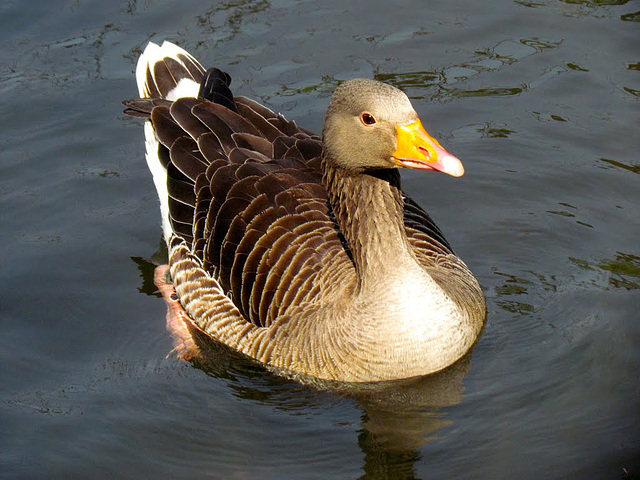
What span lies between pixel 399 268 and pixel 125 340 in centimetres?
276

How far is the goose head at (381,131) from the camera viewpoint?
21.9 ft

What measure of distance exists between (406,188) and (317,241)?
263 centimetres

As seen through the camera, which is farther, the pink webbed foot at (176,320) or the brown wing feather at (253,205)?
the pink webbed foot at (176,320)

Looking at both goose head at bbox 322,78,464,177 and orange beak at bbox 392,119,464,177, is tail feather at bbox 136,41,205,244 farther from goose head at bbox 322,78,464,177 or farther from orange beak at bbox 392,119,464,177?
orange beak at bbox 392,119,464,177

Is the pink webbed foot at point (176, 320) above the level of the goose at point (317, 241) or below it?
below

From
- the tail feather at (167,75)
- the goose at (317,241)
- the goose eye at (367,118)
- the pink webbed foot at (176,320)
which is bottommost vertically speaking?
the pink webbed foot at (176,320)

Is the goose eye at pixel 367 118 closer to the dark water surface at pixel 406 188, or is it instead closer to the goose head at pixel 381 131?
the goose head at pixel 381 131

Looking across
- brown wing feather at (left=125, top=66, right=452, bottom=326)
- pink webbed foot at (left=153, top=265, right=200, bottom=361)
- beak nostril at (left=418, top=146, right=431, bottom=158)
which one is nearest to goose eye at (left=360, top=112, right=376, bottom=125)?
beak nostril at (left=418, top=146, right=431, bottom=158)

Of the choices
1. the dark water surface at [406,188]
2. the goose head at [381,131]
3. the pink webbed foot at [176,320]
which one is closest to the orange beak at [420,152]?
the goose head at [381,131]

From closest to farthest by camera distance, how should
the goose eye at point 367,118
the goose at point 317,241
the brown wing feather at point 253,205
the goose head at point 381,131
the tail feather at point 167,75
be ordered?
the goose head at point 381,131 → the goose eye at point 367,118 → the goose at point 317,241 → the brown wing feather at point 253,205 → the tail feather at point 167,75

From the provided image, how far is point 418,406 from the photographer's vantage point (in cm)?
747

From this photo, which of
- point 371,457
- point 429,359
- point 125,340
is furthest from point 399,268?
point 125,340

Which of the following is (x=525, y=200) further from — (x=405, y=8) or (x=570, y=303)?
(x=405, y=8)

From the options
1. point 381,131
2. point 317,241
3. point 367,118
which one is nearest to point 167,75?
Answer: point 317,241
